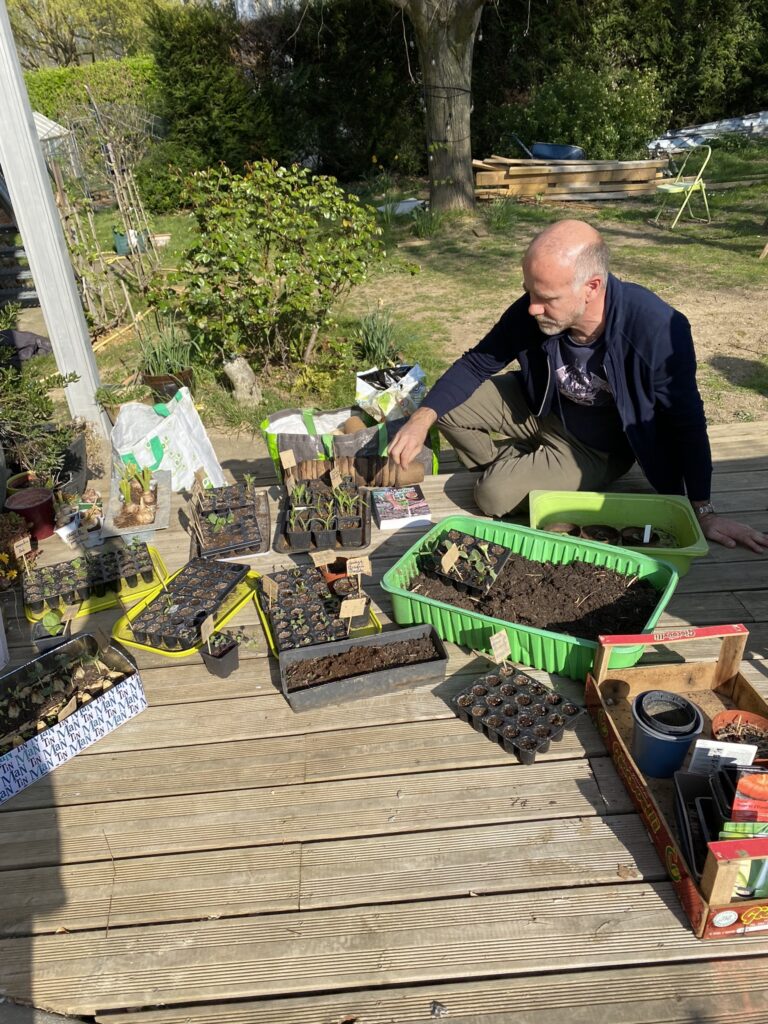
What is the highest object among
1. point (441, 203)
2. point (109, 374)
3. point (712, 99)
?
point (712, 99)

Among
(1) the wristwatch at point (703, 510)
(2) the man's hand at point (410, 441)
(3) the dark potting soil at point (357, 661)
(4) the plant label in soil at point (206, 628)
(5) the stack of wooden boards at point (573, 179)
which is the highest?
(5) the stack of wooden boards at point (573, 179)

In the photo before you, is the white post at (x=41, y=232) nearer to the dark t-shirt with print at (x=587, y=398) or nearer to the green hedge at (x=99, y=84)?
the dark t-shirt with print at (x=587, y=398)

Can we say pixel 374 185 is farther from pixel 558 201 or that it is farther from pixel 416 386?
pixel 416 386

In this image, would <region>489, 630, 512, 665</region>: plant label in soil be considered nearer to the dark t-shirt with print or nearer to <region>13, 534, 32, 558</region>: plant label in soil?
the dark t-shirt with print

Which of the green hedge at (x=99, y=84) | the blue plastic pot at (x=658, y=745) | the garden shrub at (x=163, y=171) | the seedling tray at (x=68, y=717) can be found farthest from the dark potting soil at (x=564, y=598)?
the garden shrub at (x=163, y=171)

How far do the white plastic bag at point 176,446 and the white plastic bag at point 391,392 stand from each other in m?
0.82

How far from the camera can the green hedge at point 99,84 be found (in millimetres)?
9914

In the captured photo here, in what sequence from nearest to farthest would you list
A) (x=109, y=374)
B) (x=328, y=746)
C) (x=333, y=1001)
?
(x=333, y=1001)
(x=328, y=746)
(x=109, y=374)

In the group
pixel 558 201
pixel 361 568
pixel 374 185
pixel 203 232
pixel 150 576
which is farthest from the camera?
pixel 374 185

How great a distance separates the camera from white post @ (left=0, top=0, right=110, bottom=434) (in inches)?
131

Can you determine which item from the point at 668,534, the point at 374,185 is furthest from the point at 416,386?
the point at 374,185

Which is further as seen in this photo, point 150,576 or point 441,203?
point 441,203

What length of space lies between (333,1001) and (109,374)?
16.3 ft

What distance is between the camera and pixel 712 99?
11.8 metres
